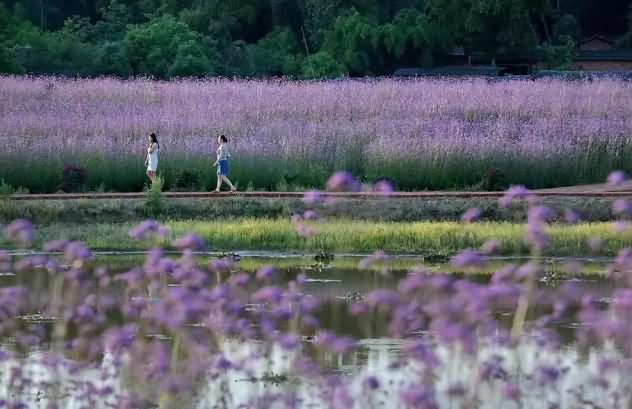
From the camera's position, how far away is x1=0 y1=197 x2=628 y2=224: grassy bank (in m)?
20.6

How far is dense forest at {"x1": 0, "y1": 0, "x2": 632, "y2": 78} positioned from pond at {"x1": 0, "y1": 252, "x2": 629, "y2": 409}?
24.2m

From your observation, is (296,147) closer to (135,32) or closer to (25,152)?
(25,152)

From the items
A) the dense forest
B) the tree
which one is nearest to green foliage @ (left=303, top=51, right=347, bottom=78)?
the dense forest

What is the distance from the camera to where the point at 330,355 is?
456 inches

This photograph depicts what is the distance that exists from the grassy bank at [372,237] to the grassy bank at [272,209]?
3.29 feet

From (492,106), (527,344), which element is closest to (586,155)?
(492,106)

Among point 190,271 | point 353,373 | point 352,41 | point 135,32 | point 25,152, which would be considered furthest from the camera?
point 352,41

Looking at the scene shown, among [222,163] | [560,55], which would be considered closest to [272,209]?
[222,163]

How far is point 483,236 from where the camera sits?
60.2 feet

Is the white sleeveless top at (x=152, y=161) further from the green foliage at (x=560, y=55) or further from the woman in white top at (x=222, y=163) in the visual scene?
the green foliage at (x=560, y=55)

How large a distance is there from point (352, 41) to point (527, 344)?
34.2 m

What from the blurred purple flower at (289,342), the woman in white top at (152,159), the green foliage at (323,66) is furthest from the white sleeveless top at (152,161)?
the green foliage at (323,66)

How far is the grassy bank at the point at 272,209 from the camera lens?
2064 cm

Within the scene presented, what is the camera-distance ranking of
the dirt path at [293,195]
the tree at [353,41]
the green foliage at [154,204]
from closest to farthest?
1. the green foliage at [154,204]
2. the dirt path at [293,195]
3. the tree at [353,41]
